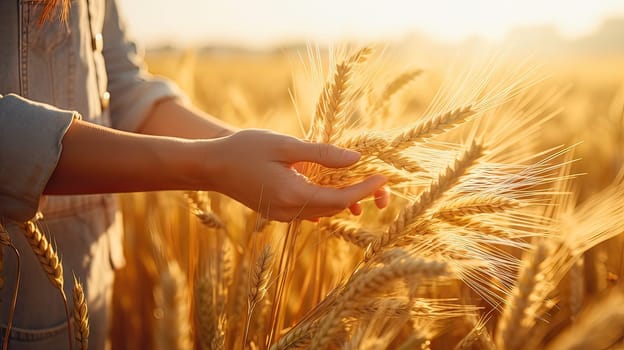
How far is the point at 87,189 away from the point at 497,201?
2.05 ft

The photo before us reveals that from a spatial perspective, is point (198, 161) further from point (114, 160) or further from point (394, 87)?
point (394, 87)

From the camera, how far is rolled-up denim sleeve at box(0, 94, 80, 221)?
75 cm

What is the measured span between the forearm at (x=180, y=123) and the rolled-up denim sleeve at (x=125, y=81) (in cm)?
2

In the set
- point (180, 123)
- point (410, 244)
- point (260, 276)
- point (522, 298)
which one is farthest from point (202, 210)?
point (522, 298)

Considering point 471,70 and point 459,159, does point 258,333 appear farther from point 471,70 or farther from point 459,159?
point 471,70

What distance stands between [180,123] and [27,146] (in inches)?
16.7

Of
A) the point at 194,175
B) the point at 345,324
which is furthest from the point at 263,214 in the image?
the point at 345,324

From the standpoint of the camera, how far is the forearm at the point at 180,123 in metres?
1.11

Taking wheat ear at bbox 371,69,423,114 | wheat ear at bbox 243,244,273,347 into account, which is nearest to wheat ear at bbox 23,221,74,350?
wheat ear at bbox 243,244,273,347

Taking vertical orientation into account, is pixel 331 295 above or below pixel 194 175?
below

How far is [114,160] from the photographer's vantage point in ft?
2.54

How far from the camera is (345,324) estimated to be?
73 cm

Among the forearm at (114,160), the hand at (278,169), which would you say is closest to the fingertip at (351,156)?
the hand at (278,169)

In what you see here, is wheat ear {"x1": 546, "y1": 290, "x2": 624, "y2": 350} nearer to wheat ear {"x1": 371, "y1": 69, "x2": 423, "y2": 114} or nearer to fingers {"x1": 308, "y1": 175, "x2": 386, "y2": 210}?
fingers {"x1": 308, "y1": 175, "x2": 386, "y2": 210}
